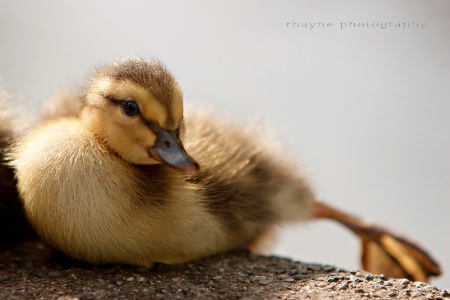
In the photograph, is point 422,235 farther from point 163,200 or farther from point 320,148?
point 163,200

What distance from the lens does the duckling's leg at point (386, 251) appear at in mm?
1438

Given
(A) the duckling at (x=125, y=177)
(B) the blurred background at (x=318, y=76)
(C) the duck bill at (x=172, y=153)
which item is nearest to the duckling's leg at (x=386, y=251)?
(B) the blurred background at (x=318, y=76)

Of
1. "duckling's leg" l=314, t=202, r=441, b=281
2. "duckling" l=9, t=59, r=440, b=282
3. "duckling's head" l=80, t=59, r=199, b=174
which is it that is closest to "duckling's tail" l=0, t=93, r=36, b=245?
"duckling" l=9, t=59, r=440, b=282

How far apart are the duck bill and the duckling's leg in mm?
686

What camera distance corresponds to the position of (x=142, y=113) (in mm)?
986

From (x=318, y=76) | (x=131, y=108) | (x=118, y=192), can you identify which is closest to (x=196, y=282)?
(x=118, y=192)

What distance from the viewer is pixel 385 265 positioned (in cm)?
150

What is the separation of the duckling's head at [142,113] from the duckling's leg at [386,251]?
0.69 metres

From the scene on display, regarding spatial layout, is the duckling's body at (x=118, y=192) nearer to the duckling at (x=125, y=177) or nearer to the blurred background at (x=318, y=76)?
the duckling at (x=125, y=177)

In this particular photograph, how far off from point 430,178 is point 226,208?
1029mm

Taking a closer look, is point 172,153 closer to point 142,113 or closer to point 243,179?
point 142,113

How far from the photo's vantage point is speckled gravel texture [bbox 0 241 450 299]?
0.96 m

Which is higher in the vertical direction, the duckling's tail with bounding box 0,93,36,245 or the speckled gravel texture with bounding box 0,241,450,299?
the duckling's tail with bounding box 0,93,36,245

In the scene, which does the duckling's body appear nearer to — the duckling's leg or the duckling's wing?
the duckling's wing
